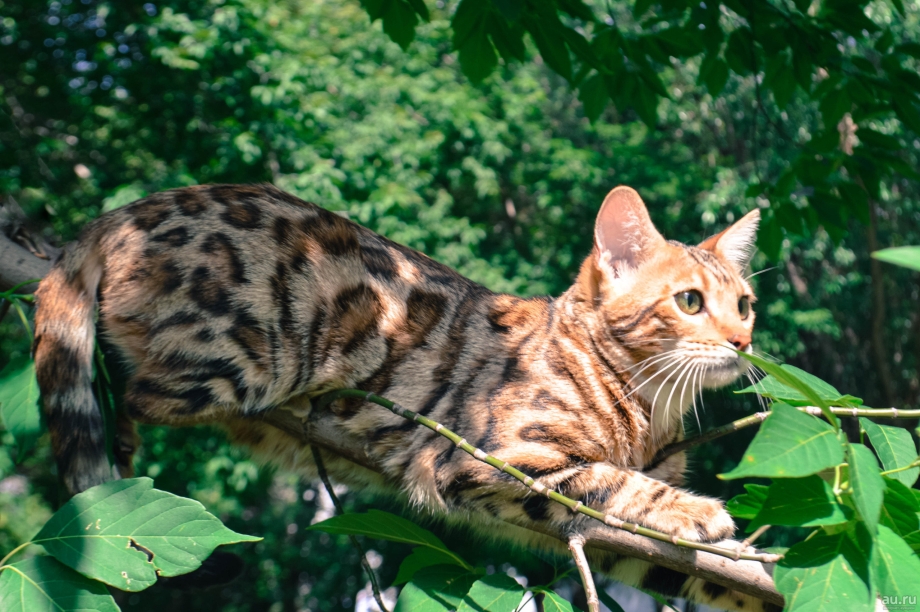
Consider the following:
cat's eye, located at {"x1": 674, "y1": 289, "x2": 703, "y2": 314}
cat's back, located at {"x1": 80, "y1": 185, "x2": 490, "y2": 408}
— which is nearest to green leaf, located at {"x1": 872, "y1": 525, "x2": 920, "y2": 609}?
cat's eye, located at {"x1": 674, "y1": 289, "x2": 703, "y2": 314}

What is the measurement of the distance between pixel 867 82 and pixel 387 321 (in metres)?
2.29

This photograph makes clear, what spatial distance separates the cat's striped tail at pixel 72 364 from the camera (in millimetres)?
2152

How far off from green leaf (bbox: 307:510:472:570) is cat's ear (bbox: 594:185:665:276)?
1.43 m

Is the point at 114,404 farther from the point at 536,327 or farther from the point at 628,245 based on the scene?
the point at 628,245

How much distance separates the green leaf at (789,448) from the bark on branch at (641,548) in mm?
503

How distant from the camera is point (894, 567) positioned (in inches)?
47.8

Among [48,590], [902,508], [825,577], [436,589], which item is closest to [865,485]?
[825,577]

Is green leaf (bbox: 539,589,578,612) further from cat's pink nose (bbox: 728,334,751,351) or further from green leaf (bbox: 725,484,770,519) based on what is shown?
cat's pink nose (bbox: 728,334,751,351)

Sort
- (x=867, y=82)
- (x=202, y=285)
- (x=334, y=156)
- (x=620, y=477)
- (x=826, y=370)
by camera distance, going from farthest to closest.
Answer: (x=826, y=370) < (x=334, y=156) < (x=867, y=82) < (x=202, y=285) < (x=620, y=477)

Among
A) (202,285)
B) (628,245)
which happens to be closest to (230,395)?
(202,285)

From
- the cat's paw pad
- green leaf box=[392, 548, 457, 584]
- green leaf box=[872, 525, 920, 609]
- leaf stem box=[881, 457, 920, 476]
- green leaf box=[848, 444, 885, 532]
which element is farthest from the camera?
the cat's paw pad

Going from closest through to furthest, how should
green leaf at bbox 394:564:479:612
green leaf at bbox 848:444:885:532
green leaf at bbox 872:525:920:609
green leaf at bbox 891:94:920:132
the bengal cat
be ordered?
green leaf at bbox 848:444:885:532 < green leaf at bbox 872:525:920:609 < green leaf at bbox 394:564:479:612 < the bengal cat < green leaf at bbox 891:94:920:132

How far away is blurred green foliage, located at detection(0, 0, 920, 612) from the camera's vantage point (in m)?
9.32

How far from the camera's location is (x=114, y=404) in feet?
8.20
